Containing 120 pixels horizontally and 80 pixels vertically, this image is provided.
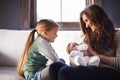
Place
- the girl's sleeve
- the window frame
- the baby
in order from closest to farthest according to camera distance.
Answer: the baby
the girl's sleeve
the window frame

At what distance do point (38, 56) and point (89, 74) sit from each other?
64 centimetres

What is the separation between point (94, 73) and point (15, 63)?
4.83 feet

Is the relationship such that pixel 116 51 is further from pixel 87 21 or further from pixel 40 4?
pixel 40 4

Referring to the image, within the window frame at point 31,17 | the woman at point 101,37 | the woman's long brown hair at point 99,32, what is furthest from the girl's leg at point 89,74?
the window frame at point 31,17

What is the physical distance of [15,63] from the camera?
276 centimetres

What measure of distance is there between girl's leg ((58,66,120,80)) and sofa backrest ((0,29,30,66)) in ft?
4.45

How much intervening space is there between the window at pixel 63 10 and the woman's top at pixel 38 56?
1284mm

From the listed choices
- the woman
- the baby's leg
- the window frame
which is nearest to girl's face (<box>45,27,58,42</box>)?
the woman

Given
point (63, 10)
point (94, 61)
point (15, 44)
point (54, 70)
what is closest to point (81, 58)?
point (94, 61)

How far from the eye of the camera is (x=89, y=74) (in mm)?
1466

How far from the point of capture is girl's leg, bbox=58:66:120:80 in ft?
4.80

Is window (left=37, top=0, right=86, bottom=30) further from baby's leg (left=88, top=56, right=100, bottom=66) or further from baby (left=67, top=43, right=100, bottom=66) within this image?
baby's leg (left=88, top=56, right=100, bottom=66)

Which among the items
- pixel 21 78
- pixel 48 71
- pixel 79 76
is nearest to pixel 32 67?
pixel 21 78

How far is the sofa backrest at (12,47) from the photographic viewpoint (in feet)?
9.09
